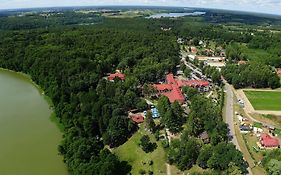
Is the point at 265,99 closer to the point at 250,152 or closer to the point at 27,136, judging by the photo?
the point at 250,152

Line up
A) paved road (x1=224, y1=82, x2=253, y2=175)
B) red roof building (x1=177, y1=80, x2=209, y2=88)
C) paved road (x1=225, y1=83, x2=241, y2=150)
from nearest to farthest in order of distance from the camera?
paved road (x1=224, y1=82, x2=253, y2=175) → paved road (x1=225, y1=83, x2=241, y2=150) → red roof building (x1=177, y1=80, x2=209, y2=88)

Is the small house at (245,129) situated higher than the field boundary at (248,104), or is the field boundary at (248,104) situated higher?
the small house at (245,129)

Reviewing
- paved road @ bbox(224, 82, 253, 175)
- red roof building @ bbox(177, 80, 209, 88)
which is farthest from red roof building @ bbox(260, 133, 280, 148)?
red roof building @ bbox(177, 80, 209, 88)

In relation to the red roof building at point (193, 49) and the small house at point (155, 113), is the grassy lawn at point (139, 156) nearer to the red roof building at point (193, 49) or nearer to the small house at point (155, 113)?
the small house at point (155, 113)

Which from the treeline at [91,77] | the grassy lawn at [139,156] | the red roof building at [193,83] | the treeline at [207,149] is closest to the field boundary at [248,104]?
the red roof building at [193,83]

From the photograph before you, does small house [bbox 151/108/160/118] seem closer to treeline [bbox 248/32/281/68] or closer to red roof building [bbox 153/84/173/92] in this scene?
red roof building [bbox 153/84/173/92]

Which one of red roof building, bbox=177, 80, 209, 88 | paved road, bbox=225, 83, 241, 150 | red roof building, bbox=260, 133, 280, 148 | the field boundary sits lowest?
the field boundary
